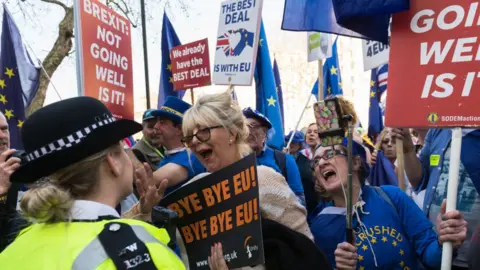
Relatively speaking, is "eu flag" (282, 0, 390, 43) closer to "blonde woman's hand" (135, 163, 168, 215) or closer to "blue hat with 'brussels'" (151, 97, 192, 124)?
"blue hat with 'brussels'" (151, 97, 192, 124)

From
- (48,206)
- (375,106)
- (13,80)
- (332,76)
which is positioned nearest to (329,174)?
(48,206)

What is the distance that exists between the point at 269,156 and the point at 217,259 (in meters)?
2.51

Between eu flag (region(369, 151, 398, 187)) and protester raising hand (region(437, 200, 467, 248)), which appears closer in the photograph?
protester raising hand (region(437, 200, 467, 248))

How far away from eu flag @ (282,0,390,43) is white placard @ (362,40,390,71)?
6.10 ft

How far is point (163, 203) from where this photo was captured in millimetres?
2209

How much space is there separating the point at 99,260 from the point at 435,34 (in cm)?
199

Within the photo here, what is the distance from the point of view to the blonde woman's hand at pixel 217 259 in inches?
77.4

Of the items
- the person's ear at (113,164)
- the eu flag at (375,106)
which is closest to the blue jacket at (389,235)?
the person's ear at (113,164)

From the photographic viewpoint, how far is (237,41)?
588cm

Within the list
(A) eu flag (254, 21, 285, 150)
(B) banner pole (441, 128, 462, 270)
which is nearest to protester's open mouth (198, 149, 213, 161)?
(B) banner pole (441, 128, 462, 270)

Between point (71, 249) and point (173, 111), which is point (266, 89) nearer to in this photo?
point (173, 111)

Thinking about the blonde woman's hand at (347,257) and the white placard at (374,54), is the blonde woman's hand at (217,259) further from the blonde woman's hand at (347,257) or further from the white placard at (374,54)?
the white placard at (374,54)

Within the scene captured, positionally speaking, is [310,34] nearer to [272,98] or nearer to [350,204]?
[272,98]

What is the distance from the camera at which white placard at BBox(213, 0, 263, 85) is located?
566 cm
